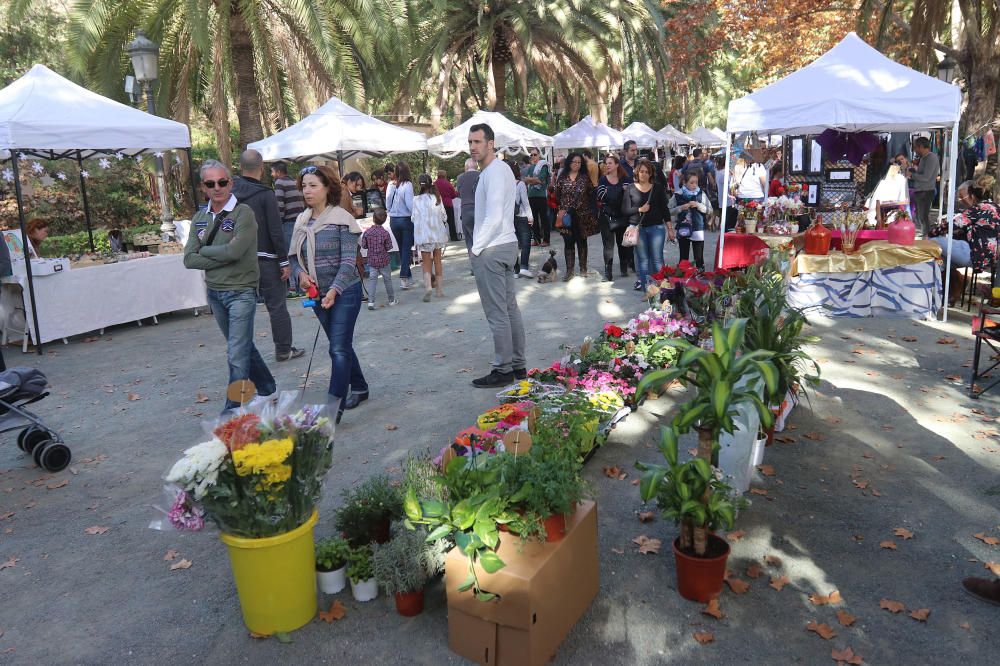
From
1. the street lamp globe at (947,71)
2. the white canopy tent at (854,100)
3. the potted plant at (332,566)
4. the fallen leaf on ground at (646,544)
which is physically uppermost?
the street lamp globe at (947,71)

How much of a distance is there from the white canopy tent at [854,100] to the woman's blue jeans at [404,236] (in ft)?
16.3

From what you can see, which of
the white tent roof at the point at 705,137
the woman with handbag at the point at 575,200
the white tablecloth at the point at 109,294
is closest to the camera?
the white tablecloth at the point at 109,294

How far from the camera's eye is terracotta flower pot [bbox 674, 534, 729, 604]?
3.18 metres

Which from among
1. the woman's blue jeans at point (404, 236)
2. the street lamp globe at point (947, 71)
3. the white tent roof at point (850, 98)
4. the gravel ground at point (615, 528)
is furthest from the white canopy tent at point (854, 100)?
the street lamp globe at point (947, 71)

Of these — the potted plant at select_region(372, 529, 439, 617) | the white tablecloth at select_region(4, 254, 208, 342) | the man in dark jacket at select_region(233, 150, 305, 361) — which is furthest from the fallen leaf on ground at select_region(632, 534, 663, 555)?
the white tablecloth at select_region(4, 254, 208, 342)

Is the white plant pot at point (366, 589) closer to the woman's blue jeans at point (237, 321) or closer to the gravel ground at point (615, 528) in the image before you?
the gravel ground at point (615, 528)

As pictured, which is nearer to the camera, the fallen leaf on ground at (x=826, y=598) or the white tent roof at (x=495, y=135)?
the fallen leaf on ground at (x=826, y=598)

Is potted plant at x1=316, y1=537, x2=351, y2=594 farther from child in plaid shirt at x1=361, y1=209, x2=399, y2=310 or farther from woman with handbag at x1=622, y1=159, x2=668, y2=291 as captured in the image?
woman with handbag at x1=622, y1=159, x2=668, y2=291

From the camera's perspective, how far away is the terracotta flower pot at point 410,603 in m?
3.18

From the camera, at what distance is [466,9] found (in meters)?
20.5

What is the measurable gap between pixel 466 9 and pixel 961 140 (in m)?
12.8

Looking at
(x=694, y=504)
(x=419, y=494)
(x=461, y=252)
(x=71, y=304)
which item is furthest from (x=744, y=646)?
(x=461, y=252)

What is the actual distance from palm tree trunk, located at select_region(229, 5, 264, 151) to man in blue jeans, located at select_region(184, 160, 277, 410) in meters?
9.93

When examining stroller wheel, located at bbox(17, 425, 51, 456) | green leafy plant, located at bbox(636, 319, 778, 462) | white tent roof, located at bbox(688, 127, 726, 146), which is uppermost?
white tent roof, located at bbox(688, 127, 726, 146)
